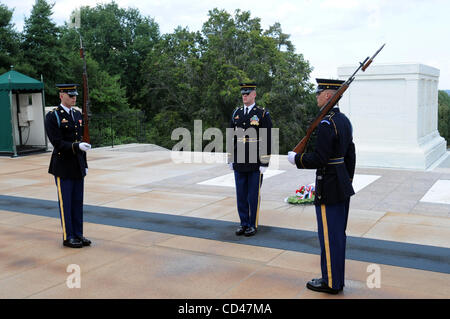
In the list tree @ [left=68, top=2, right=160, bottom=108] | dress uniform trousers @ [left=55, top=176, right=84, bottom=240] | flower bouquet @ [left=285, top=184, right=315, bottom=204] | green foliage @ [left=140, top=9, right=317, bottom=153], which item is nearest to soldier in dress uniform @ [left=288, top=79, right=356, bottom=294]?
dress uniform trousers @ [left=55, top=176, right=84, bottom=240]

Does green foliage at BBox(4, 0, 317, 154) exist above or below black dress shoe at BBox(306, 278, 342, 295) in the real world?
above

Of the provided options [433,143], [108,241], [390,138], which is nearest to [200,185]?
[108,241]

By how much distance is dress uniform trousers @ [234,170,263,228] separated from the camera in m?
6.03

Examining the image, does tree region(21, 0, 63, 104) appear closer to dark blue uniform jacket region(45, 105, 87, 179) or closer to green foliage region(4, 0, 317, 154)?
green foliage region(4, 0, 317, 154)

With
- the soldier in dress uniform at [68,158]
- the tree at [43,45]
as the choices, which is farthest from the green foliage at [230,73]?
the soldier in dress uniform at [68,158]

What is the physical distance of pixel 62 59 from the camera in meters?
31.6

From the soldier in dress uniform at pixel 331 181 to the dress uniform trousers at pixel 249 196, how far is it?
1.88 meters

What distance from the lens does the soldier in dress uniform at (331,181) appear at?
13.2 ft

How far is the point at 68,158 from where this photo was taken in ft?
18.0

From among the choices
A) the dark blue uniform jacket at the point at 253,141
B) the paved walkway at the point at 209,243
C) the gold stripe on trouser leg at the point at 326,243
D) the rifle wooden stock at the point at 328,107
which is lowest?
the paved walkway at the point at 209,243

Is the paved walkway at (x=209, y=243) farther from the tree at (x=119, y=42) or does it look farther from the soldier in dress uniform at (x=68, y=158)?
the tree at (x=119, y=42)

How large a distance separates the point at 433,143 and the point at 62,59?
25068 millimetres

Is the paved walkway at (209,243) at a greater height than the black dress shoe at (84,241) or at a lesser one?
lesser

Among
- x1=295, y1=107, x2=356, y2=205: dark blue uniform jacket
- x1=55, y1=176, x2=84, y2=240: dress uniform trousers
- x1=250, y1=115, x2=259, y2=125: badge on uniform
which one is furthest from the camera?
x1=250, y1=115, x2=259, y2=125: badge on uniform
